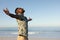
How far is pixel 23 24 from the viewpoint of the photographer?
6734 millimetres

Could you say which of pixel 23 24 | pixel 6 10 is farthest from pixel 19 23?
pixel 6 10

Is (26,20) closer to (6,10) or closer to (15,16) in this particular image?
(15,16)

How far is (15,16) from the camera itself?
6.30 meters

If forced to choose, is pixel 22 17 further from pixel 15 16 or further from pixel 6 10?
pixel 6 10

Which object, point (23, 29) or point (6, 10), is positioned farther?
point (23, 29)

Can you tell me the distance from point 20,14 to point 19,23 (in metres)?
0.26

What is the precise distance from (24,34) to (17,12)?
616mm

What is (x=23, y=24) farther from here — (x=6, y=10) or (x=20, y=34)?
(x=6, y=10)

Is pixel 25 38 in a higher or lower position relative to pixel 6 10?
lower

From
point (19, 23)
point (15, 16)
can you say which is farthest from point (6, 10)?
point (19, 23)

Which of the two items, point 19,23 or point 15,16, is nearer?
point 15,16

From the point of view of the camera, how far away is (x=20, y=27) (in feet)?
22.2

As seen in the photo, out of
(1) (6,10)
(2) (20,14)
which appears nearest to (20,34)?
(2) (20,14)

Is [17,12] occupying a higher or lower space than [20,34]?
higher
